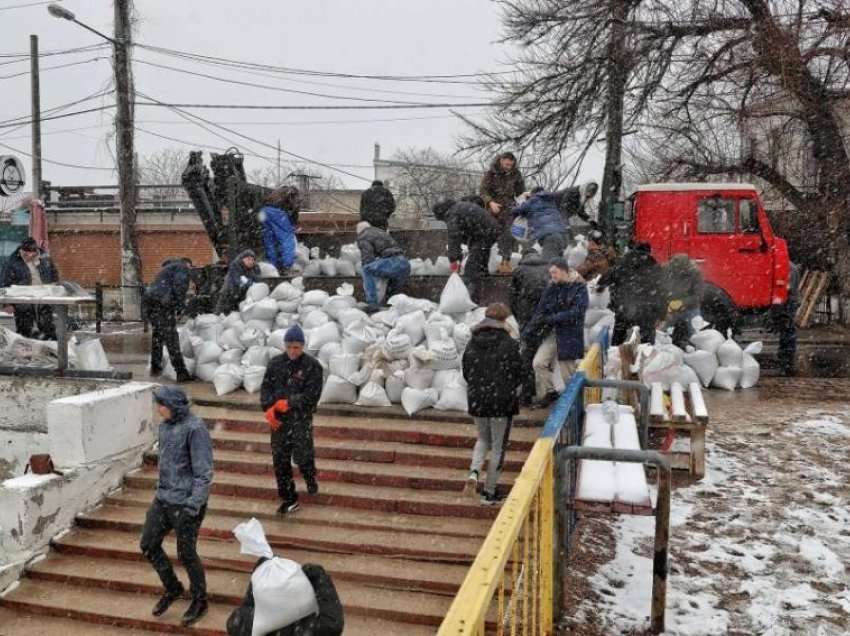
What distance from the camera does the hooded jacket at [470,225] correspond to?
954 centimetres

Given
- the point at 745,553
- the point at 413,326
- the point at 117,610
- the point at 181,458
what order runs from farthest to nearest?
the point at 413,326, the point at 117,610, the point at 745,553, the point at 181,458

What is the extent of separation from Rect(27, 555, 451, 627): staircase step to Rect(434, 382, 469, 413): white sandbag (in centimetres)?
228

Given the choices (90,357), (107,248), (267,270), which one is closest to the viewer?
(90,357)

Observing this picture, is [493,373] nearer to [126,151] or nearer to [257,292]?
[257,292]

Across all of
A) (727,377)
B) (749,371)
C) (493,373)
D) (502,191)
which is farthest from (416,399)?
(749,371)

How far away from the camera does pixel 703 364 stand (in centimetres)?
973

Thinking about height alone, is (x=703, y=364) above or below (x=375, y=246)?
below

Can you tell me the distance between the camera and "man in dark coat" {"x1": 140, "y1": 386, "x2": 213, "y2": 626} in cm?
510

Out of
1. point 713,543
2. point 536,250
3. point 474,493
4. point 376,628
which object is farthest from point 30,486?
point 536,250

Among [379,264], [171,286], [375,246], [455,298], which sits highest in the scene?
[375,246]

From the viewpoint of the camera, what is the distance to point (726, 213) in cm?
1177

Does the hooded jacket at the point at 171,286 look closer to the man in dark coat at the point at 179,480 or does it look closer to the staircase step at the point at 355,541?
the staircase step at the point at 355,541

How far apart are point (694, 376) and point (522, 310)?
2.49 m

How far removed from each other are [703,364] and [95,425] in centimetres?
684
